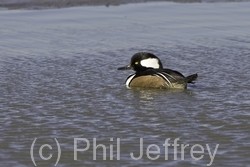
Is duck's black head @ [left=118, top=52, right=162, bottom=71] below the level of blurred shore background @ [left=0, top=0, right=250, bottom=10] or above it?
below

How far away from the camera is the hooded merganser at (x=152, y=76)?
9.97m

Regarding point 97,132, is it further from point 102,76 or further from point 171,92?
point 102,76

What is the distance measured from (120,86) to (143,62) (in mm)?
799

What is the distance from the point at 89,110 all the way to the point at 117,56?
365 cm

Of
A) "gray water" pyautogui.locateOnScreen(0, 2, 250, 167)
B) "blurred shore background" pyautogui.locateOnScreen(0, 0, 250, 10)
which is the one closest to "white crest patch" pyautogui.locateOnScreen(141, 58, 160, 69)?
"gray water" pyautogui.locateOnScreen(0, 2, 250, 167)

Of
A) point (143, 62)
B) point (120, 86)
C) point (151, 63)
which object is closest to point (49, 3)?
point (143, 62)

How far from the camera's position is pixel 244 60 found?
11617 millimetres

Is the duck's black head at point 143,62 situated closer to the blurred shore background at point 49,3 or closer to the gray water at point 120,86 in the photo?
the gray water at point 120,86

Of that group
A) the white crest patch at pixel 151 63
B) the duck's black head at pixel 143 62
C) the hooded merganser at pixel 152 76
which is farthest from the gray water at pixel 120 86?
the white crest patch at pixel 151 63

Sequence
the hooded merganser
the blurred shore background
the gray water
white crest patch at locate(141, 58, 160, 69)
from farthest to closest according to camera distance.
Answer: the blurred shore background, white crest patch at locate(141, 58, 160, 69), the hooded merganser, the gray water

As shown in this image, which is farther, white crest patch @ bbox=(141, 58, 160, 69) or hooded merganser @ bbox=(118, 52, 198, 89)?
white crest patch @ bbox=(141, 58, 160, 69)

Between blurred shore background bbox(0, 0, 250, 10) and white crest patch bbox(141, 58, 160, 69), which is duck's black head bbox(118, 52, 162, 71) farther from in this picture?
blurred shore background bbox(0, 0, 250, 10)

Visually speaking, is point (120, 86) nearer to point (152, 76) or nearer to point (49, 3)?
point (152, 76)

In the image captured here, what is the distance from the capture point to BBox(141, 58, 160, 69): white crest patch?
10745mm
